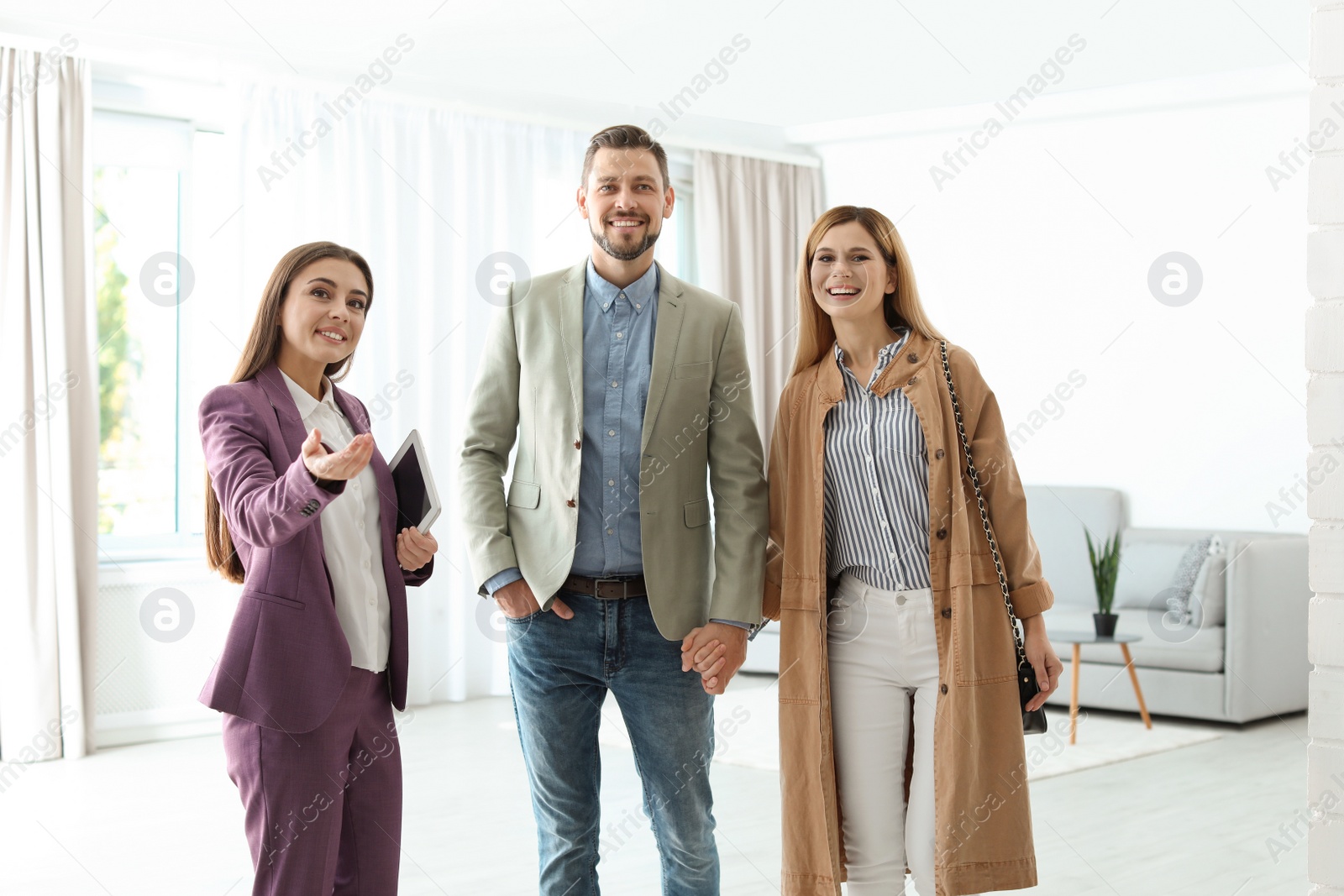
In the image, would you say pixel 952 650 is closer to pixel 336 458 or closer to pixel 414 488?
pixel 414 488

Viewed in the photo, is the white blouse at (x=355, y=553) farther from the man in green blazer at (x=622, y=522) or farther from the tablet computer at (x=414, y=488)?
the man in green blazer at (x=622, y=522)

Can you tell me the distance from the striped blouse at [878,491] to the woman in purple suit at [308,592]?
2.41 feet

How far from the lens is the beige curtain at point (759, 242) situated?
22.2ft

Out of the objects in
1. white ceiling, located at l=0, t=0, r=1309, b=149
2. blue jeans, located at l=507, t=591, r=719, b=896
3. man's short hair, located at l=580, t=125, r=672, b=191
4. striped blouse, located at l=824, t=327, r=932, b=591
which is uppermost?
white ceiling, located at l=0, t=0, r=1309, b=149

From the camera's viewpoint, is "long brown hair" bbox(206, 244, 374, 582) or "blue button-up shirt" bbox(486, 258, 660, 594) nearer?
"long brown hair" bbox(206, 244, 374, 582)

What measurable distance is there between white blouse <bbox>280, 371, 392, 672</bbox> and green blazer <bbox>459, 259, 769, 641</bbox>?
0.27 m

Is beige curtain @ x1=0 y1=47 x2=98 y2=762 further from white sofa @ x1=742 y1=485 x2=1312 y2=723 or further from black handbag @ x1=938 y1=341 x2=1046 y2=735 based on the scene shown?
black handbag @ x1=938 y1=341 x2=1046 y2=735

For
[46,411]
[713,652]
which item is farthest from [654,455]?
[46,411]

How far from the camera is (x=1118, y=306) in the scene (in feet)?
20.4

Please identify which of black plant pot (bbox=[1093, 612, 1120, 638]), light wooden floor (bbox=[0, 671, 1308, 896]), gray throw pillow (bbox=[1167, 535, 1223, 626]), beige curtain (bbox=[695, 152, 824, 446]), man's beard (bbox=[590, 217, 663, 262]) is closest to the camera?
man's beard (bbox=[590, 217, 663, 262])

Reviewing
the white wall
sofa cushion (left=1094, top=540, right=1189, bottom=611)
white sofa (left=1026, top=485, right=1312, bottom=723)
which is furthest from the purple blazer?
the white wall

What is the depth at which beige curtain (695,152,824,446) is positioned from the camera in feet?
22.2

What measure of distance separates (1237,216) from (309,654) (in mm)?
5446

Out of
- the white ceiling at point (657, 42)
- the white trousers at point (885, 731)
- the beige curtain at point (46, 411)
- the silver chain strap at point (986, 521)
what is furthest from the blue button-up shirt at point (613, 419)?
the beige curtain at point (46, 411)
